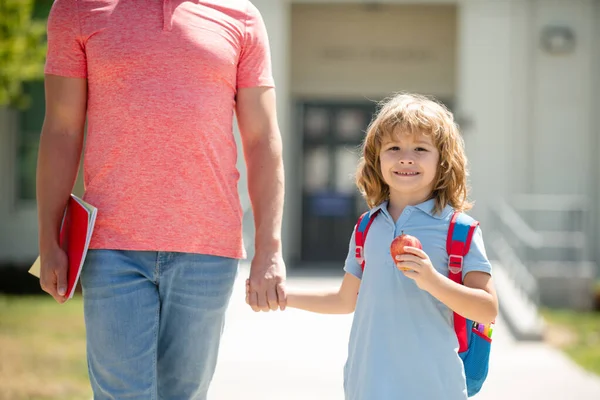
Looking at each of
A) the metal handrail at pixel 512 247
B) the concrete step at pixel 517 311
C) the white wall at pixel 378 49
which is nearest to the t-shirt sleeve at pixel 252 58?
the concrete step at pixel 517 311

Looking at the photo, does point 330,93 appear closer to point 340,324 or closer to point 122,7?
point 340,324

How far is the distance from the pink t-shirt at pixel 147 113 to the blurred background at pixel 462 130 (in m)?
5.17

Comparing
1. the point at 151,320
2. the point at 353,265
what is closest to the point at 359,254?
the point at 353,265

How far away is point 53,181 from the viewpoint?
111 inches

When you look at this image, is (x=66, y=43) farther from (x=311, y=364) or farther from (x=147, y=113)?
(x=311, y=364)

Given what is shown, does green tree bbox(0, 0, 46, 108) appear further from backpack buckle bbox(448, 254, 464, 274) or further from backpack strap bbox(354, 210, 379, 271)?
backpack buckle bbox(448, 254, 464, 274)

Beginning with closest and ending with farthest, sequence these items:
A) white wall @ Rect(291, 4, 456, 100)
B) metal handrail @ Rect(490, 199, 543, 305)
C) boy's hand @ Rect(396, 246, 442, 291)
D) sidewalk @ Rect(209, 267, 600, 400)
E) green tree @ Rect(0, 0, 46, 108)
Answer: boy's hand @ Rect(396, 246, 442, 291), sidewalk @ Rect(209, 267, 600, 400), green tree @ Rect(0, 0, 46, 108), metal handrail @ Rect(490, 199, 543, 305), white wall @ Rect(291, 4, 456, 100)

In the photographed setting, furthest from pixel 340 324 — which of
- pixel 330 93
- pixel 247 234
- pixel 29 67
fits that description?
pixel 330 93

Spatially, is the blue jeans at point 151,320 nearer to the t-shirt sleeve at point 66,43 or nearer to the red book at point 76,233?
the red book at point 76,233

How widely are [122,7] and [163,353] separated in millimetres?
1121

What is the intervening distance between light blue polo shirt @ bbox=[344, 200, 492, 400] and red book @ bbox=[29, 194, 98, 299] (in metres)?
0.89

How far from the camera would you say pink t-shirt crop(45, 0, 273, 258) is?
2.78 m

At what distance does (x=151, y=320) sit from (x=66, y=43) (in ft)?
3.01

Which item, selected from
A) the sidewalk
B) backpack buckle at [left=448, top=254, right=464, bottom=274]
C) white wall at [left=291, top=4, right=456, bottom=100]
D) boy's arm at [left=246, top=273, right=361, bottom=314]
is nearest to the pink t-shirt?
boy's arm at [left=246, top=273, right=361, bottom=314]
